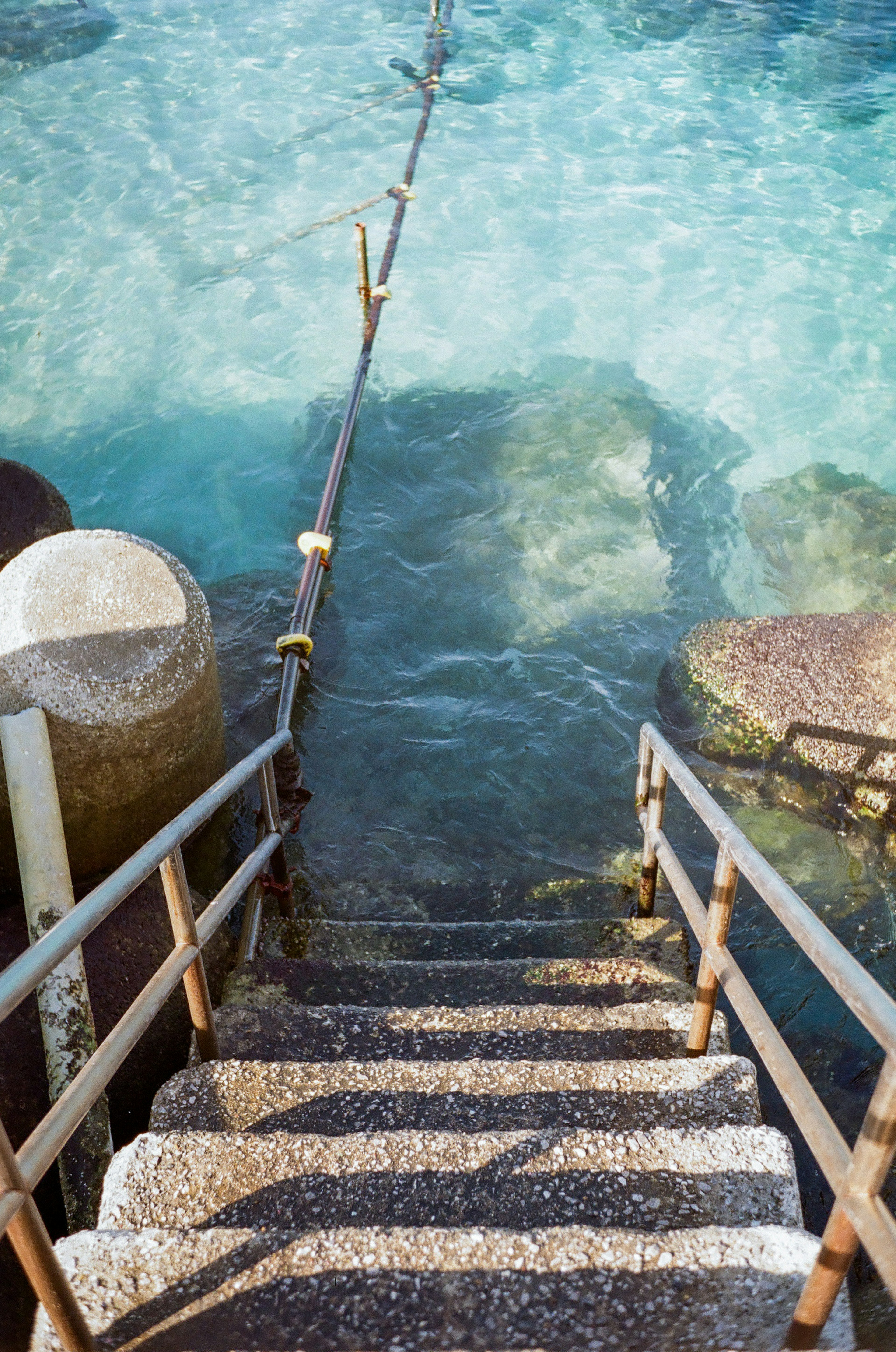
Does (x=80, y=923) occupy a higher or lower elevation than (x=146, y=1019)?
higher

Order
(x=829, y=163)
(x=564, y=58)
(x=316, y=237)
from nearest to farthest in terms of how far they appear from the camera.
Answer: (x=316, y=237)
(x=829, y=163)
(x=564, y=58)

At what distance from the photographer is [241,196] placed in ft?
48.6

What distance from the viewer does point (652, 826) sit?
4.09m

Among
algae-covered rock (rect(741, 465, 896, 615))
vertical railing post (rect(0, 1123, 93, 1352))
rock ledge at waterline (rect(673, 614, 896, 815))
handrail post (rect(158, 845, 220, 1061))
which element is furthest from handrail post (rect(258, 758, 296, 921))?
algae-covered rock (rect(741, 465, 896, 615))

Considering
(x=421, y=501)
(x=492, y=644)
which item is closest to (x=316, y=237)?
(x=421, y=501)

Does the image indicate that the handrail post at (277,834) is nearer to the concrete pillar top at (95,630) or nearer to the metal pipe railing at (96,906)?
the concrete pillar top at (95,630)

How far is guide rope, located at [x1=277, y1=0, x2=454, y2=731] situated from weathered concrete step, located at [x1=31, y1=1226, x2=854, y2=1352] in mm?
3061

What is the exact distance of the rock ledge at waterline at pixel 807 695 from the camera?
20.0ft

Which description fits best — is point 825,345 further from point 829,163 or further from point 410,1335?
point 410,1335

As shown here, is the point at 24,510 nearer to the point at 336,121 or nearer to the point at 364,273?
the point at 364,273

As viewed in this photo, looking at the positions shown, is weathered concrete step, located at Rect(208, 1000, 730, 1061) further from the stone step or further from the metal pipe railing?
the metal pipe railing

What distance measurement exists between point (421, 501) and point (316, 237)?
6600mm

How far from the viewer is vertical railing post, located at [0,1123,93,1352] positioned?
1.79m

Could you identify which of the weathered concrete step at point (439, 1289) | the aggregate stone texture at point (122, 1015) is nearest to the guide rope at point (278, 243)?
the aggregate stone texture at point (122, 1015)
